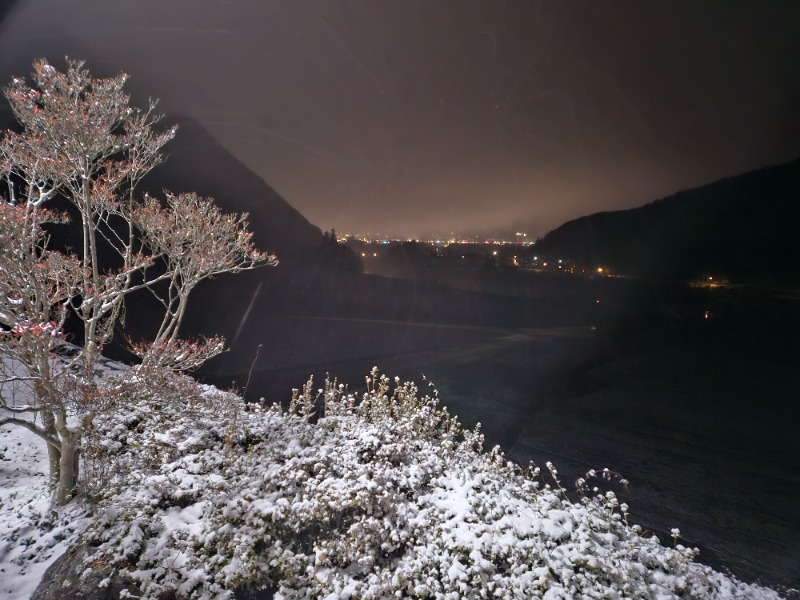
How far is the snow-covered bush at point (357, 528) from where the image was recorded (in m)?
3.88

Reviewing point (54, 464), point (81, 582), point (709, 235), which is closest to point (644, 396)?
point (81, 582)

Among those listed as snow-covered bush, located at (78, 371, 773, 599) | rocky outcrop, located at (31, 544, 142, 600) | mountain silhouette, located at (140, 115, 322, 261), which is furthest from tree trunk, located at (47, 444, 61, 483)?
mountain silhouette, located at (140, 115, 322, 261)

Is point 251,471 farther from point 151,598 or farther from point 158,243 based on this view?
point 158,243

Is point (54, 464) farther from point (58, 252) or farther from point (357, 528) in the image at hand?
point (357, 528)

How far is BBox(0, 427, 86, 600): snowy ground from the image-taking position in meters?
4.04

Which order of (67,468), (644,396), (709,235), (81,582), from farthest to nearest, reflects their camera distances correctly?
(709,235) < (644,396) < (67,468) < (81,582)

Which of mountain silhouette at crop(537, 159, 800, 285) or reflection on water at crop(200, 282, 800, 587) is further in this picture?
mountain silhouette at crop(537, 159, 800, 285)

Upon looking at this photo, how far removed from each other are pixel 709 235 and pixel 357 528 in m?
79.6

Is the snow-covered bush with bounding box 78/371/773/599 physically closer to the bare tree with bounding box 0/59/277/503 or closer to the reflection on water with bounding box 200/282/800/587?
the bare tree with bounding box 0/59/277/503

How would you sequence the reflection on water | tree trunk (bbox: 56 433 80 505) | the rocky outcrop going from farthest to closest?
the reflection on water < tree trunk (bbox: 56 433 80 505) < the rocky outcrop

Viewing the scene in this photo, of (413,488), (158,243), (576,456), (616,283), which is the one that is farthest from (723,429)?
(616,283)

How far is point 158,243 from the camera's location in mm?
6723

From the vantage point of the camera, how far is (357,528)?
429cm

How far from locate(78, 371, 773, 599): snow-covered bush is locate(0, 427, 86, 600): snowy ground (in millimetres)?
390
